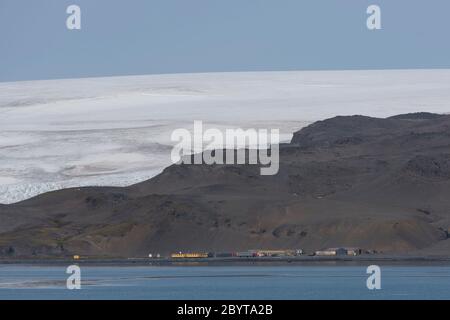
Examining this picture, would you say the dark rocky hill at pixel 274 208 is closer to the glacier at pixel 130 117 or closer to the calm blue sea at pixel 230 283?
the glacier at pixel 130 117

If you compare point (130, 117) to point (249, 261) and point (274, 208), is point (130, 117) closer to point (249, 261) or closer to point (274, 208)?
point (274, 208)

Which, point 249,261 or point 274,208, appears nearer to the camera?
point 249,261

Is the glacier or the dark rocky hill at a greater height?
the glacier

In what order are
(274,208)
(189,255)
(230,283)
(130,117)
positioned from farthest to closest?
(130,117) → (274,208) → (189,255) → (230,283)

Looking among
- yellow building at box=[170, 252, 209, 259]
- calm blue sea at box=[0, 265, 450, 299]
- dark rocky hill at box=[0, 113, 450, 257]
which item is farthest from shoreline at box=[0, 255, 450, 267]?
dark rocky hill at box=[0, 113, 450, 257]

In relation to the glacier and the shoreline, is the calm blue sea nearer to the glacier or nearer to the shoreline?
the shoreline

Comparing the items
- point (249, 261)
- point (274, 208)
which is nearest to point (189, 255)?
point (249, 261)
